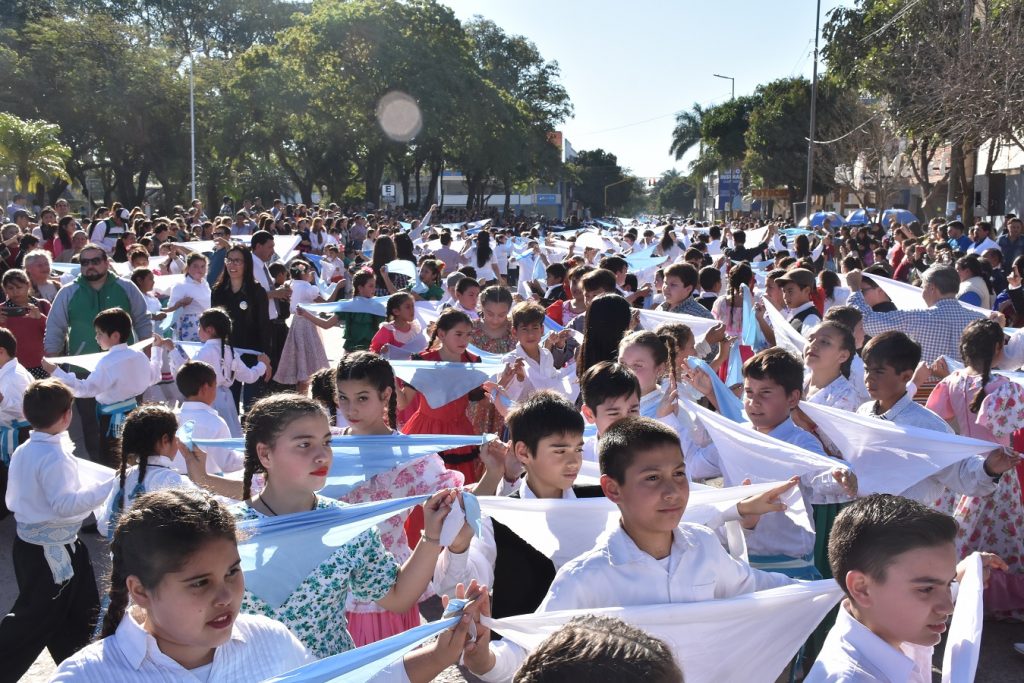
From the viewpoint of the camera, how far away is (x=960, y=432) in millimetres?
6297

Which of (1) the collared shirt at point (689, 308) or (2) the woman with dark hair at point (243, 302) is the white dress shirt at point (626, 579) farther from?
(2) the woman with dark hair at point (243, 302)

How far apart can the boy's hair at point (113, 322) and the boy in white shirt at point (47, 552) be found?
104 inches

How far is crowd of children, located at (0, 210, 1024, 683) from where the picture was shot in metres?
2.70

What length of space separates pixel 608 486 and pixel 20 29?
62.5 m

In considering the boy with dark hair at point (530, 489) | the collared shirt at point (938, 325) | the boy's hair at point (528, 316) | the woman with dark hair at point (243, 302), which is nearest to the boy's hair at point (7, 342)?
the woman with dark hair at point (243, 302)

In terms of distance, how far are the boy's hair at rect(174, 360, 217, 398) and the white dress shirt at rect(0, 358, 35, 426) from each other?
1.75 meters

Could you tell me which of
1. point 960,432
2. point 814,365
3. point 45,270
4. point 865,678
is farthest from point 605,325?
point 45,270

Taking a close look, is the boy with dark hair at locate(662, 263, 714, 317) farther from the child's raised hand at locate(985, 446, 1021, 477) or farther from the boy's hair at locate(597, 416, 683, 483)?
the boy's hair at locate(597, 416, 683, 483)

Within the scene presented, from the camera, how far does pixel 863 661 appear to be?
9.34ft

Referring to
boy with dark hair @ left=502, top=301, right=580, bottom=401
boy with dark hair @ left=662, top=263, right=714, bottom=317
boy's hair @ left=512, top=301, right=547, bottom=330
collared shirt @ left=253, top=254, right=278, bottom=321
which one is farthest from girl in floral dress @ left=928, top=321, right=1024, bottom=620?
collared shirt @ left=253, top=254, right=278, bottom=321

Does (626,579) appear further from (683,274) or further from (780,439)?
(683,274)

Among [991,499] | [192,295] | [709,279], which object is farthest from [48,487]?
[709,279]

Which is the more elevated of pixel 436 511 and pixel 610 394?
pixel 610 394

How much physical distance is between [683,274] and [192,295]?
15.8ft
